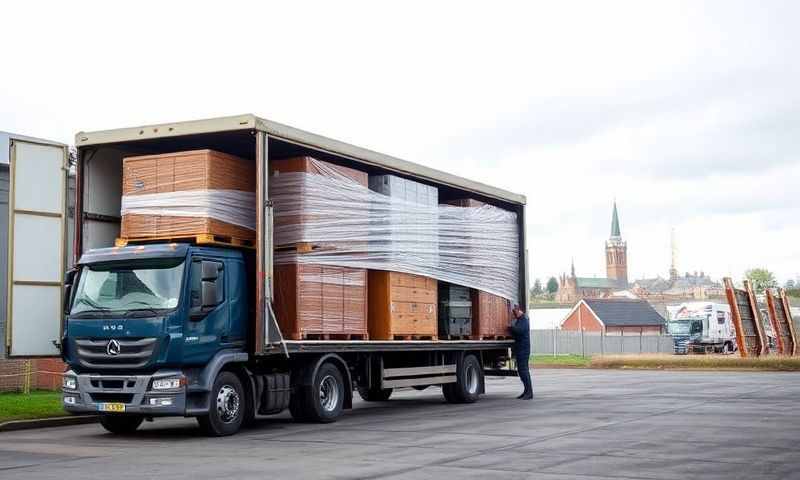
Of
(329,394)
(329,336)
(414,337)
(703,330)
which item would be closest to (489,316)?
(414,337)

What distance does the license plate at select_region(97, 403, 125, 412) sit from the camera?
1301 cm

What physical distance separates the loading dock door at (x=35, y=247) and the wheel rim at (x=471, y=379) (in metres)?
8.46

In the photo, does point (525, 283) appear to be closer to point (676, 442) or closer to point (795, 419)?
point (795, 419)

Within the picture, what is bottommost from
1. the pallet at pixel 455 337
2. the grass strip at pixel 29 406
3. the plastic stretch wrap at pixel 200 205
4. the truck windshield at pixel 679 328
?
the grass strip at pixel 29 406

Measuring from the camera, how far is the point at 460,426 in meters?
14.3

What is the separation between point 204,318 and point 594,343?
55065 millimetres

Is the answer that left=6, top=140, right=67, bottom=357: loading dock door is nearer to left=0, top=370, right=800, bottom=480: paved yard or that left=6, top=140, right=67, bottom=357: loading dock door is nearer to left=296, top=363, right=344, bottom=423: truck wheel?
left=0, top=370, right=800, bottom=480: paved yard

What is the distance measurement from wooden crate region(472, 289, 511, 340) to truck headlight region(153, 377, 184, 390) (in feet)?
27.1

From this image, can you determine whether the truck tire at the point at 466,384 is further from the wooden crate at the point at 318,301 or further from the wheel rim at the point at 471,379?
the wooden crate at the point at 318,301

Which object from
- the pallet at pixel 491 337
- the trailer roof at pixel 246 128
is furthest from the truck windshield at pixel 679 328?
the trailer roof at pixel 246 128

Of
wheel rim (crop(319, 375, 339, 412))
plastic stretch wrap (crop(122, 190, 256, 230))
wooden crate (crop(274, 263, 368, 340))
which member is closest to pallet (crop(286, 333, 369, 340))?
wooden crate (crop(274, 263, 368, 340))

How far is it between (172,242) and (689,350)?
5401 cm

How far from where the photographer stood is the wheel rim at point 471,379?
65.1ft

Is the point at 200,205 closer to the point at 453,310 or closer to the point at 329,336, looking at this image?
the point at 329,336
